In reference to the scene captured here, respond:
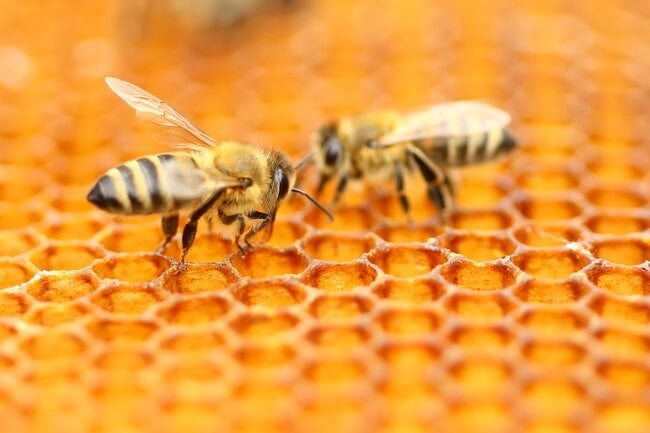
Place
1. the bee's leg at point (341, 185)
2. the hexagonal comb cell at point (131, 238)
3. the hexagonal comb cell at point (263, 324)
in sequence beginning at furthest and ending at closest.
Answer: the bee's leg at point (341, 185) → the hexagonal comb cell at point (131, 238) → the hexagonal comb cell at point (263, 324)

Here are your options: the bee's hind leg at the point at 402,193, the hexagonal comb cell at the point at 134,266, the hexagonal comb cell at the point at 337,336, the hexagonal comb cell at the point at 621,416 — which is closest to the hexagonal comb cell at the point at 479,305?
the hexagonal comb cell at the point at 337,336

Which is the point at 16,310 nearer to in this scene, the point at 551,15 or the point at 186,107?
the point at 186,107

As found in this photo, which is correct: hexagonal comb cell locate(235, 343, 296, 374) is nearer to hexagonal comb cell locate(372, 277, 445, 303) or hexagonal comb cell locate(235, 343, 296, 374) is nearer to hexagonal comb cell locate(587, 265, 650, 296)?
hexagonal comb cell locate(372, 277, 445, 303)

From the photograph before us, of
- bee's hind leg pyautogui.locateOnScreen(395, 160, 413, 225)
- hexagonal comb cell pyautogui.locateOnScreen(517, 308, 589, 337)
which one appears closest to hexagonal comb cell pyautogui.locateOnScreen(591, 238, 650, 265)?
hexagonal comb cell pyautogui.locateOnScreen(517, 308, 589, 337)

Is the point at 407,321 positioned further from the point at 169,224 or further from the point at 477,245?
the point at 169,224

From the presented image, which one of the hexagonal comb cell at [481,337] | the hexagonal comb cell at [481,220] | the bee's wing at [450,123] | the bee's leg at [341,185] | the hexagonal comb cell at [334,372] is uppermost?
the bee's wing at [450,123]

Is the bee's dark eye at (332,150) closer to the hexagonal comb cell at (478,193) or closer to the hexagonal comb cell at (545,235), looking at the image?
the hexagonal comb cell at (478,193)
